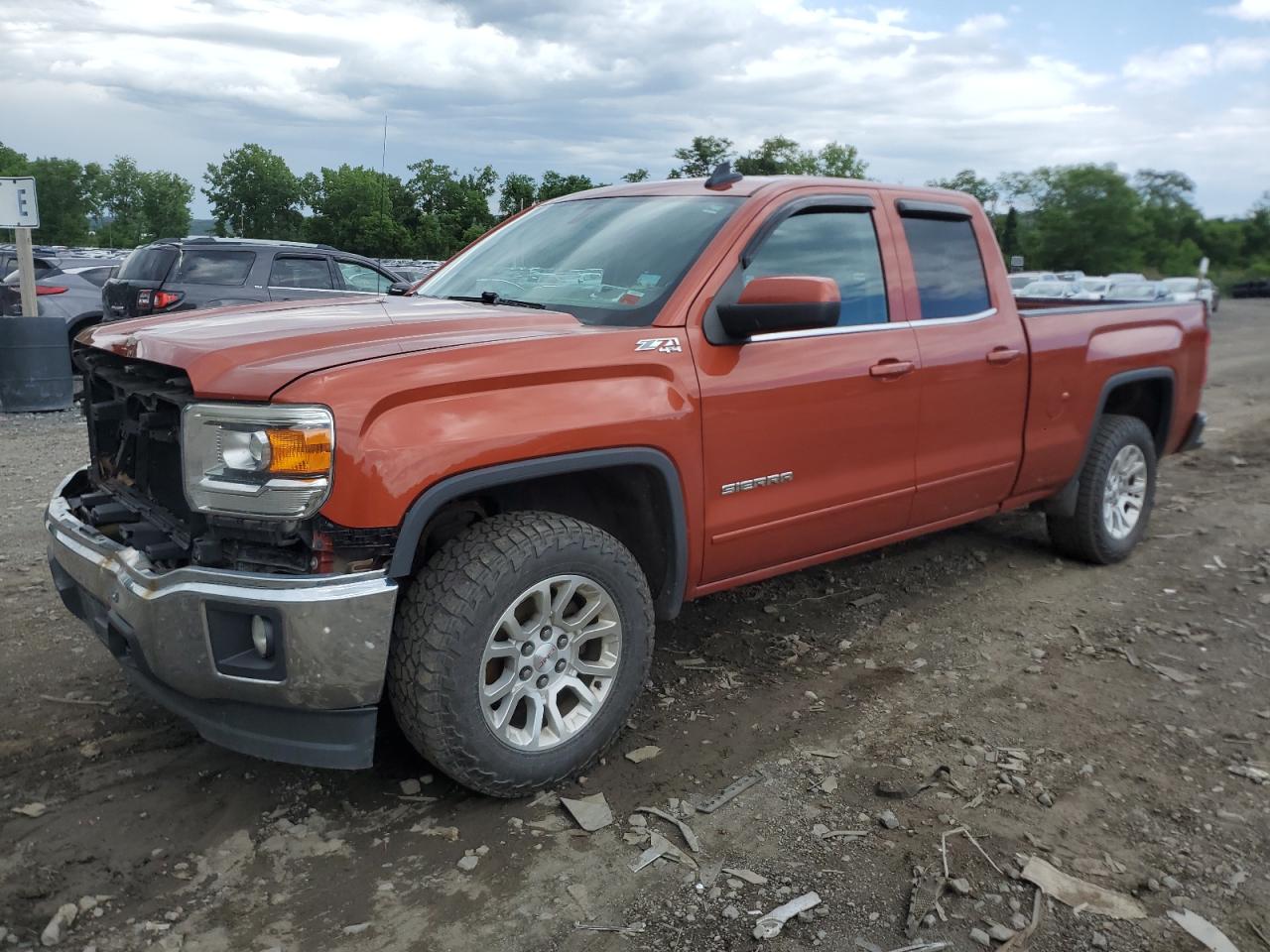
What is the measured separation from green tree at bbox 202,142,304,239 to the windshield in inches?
583

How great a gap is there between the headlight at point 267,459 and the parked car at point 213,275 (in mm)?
8266

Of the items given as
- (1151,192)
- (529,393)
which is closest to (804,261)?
(529,393)

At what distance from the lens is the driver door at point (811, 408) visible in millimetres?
3623

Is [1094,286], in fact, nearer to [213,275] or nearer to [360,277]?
[360,277]

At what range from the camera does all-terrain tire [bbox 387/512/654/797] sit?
9.45 ft

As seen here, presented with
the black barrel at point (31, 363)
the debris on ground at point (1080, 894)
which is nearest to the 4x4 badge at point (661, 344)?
the debris on ground at point (1080, 894)

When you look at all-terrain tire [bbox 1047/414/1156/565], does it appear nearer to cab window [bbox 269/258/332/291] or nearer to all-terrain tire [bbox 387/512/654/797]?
all-terrain tire [bbox 387/512/654/797]

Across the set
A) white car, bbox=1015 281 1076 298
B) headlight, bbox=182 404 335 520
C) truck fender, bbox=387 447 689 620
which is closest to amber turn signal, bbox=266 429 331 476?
headlight, bbox=182 404 335 520

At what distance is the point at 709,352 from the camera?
355 centimetres

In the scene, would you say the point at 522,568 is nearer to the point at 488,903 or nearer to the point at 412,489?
the point at 412,489

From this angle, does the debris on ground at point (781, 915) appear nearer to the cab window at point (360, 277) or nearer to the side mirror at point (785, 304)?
the side mirror at point (785, 304)

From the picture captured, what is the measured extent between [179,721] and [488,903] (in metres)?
1.58

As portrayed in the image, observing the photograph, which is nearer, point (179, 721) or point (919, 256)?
point (179, 721)

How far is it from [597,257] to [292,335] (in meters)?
1.37
